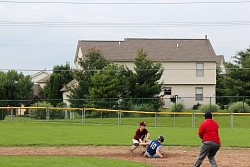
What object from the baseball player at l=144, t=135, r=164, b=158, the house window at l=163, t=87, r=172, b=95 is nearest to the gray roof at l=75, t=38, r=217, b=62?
the house window at l=163, t=87, r=172, b=95

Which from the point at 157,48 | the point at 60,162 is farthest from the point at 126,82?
the point at 60,162

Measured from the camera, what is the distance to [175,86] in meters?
59.5

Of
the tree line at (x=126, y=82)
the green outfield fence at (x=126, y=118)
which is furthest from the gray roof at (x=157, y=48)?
the green outfield fence at (x=126, y=118)

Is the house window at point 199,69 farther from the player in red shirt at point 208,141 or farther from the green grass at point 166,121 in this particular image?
the player in red shirt at point 208,141

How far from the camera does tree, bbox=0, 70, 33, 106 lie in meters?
59.0

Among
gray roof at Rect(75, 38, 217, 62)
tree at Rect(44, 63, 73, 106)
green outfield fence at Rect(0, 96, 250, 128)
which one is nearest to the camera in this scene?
green outfield fence at Rect(0, 96, 250, 128)

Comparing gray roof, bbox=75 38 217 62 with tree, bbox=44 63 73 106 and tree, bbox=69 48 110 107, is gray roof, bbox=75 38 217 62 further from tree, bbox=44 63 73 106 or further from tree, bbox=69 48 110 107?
tree, bbox=69 48 110 107

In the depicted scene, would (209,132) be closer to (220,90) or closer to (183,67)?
(183,67)

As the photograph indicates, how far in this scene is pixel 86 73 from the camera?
5150cm

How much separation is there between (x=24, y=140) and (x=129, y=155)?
7210mm

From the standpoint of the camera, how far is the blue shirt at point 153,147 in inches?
729

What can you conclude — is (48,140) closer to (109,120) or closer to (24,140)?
(24,140)

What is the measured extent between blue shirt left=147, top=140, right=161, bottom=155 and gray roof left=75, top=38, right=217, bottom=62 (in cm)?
4014

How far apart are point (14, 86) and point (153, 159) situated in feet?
151
